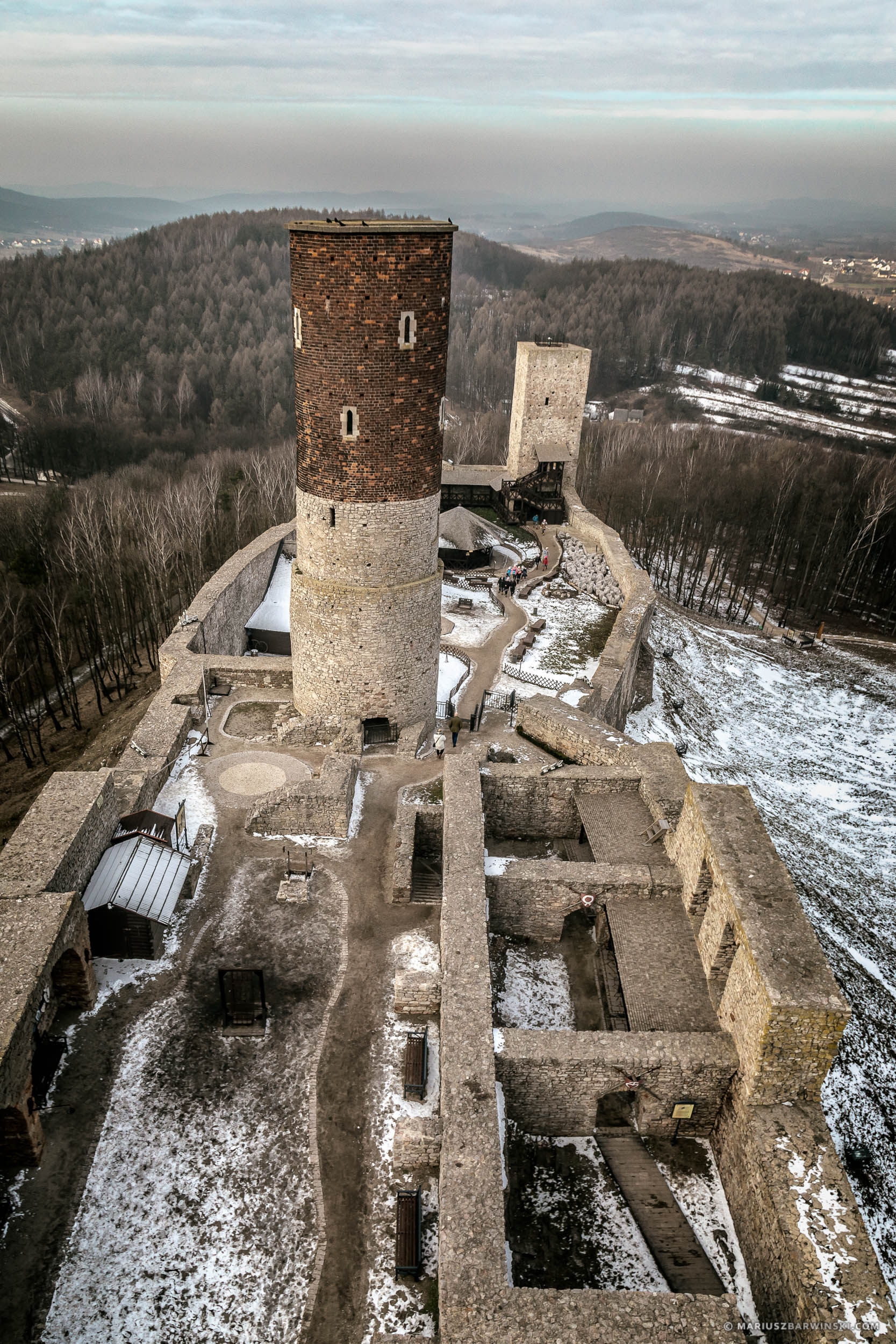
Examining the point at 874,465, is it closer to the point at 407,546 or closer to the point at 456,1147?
the point at 407,546

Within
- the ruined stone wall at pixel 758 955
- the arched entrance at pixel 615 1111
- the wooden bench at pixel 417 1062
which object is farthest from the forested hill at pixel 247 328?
the arched entrance at pixel 615 1111

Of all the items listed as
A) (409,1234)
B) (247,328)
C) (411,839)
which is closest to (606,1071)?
(409,1234)

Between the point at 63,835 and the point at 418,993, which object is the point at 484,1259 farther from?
the point at 63,835

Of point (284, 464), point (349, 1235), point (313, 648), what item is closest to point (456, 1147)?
point (349, 1235)

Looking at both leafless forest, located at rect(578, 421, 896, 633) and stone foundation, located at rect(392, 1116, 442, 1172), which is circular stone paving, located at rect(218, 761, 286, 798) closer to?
stone foundation, located at rect(392, 1116, 442, 1172)

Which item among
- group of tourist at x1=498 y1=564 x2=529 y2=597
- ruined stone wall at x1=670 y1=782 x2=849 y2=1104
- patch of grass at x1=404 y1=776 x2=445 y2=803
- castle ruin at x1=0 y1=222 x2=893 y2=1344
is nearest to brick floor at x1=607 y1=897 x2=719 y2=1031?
castle ruin at x1=0 y1=222 x2=893 y2=1344

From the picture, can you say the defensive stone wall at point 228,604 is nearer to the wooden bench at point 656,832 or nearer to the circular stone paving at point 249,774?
the circular stone paving at point 249,774
